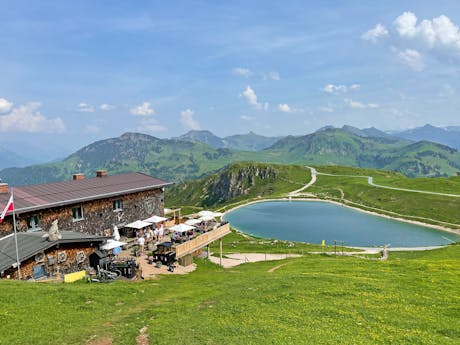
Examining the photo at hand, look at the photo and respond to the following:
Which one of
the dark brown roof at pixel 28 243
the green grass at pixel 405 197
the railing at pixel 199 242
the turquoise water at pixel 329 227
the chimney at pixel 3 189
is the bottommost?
the turquoise water at pixel 329 227

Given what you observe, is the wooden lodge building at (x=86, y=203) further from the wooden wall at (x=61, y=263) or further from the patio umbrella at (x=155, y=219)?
the wooden wall at (x=61, y=263)

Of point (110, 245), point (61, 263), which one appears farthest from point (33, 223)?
point (110, 245)

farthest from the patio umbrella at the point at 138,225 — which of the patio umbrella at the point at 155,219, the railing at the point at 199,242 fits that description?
the railing at the point at 199,242

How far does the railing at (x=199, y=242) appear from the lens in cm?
3759

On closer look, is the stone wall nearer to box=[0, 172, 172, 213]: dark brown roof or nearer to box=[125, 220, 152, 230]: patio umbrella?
box=[0, 172, 172, 213]: dark brown roof

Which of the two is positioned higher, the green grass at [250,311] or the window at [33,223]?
the window at [33,223]

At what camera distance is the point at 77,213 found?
41.2 m

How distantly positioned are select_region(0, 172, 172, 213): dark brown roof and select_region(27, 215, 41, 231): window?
1322 mm

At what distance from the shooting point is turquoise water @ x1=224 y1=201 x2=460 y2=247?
78.6m

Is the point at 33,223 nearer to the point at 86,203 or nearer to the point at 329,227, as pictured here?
the point at 86,203

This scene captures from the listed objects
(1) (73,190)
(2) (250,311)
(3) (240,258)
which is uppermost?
(1) (73,190)

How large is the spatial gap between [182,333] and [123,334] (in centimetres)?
300

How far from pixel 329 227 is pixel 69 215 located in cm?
6978

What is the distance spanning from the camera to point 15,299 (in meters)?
20.2
